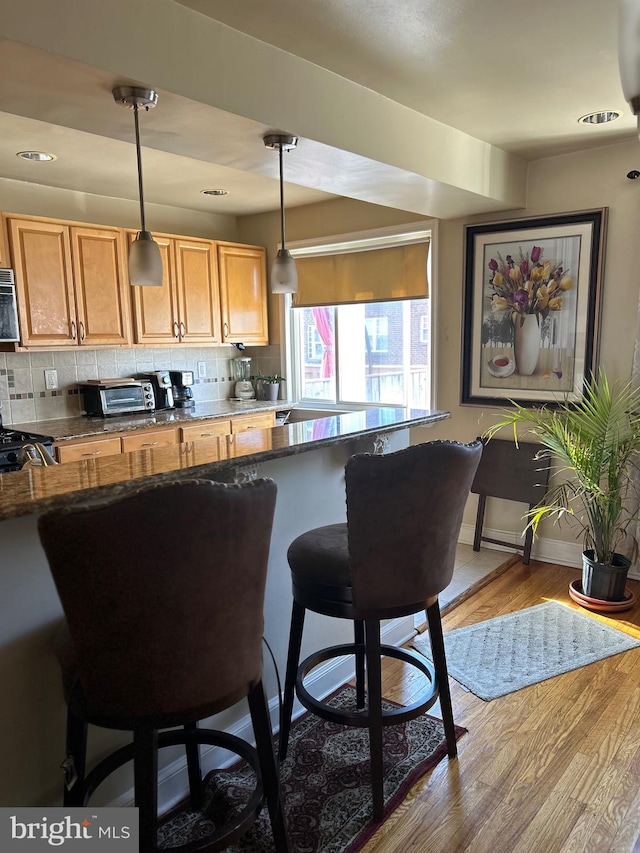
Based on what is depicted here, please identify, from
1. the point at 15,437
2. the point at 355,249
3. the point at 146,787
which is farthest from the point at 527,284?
the point at 146,787

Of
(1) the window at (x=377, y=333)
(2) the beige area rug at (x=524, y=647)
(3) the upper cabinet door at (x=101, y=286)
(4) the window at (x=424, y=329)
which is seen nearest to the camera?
(2) the beige area rug at (x=524, y=647)

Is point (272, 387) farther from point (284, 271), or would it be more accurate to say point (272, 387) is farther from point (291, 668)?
point (291, 668)

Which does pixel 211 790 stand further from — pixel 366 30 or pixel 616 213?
pixel 616 213

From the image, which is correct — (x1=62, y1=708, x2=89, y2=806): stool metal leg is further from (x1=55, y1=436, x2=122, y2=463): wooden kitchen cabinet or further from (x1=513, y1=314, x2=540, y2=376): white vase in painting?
(x1=513, y1=314, x2=540, y2=376): white vase in painting

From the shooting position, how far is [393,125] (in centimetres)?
259

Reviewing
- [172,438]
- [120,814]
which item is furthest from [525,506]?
[120,814]

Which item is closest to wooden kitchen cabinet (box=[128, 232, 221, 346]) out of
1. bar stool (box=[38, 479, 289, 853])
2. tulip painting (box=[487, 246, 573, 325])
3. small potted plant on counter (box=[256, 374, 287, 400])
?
small potted plant on counter (box=[256, 374, 287, 400])

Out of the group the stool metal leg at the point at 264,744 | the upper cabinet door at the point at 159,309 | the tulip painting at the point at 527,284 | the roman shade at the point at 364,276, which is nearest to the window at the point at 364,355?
the roman shade at the point at 364,276

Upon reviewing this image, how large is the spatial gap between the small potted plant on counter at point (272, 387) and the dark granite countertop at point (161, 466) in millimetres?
2722

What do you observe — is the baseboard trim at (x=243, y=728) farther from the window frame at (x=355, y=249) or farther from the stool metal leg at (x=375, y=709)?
the window frame at (x=355, y=249)

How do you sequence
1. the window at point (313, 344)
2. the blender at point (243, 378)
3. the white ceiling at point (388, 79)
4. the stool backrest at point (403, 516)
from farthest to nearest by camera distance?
the blender at point (243, 378) < the window at point (313, 344) < the white ceiling at point (388, 79) < the stool backrest at point (403, 516)

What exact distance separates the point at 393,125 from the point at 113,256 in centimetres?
217

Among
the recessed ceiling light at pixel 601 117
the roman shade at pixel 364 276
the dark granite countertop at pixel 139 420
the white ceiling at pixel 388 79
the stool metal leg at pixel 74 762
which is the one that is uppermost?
the recessed ceiling light at pixel 601 117

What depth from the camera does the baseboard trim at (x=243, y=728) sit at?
182 cm
